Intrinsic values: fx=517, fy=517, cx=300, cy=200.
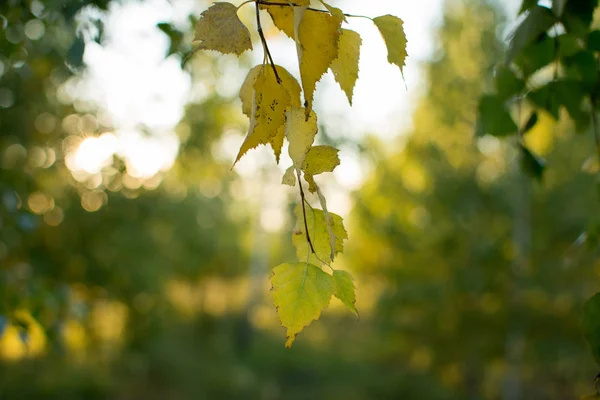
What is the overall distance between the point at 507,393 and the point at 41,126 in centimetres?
673

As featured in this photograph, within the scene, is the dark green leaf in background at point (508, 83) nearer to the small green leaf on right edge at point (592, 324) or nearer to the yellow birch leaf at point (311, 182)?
the small green leaf on right edge at point (592, 324)

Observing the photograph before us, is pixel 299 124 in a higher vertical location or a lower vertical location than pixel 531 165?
lower

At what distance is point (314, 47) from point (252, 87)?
0.27ft

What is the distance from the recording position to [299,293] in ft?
1.65

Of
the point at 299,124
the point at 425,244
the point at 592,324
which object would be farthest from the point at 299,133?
the point at 425,244

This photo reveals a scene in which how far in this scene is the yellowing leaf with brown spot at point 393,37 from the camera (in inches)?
22.5

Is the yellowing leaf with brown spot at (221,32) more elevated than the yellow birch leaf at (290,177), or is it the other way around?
the yellowing leaf with brown spot at (221,32)

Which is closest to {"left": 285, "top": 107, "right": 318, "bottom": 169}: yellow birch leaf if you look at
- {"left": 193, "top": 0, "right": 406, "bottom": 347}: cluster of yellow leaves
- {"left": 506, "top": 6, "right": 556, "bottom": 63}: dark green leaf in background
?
{"left": 193, "top": 0, "right": 406, "bottom": 347}: cluster of yellow leaves

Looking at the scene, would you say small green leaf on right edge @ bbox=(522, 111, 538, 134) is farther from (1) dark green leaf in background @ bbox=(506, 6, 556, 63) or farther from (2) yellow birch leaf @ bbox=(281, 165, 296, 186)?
(2) yellow birch leaf @ bbox=(281, 165, 296, 186)

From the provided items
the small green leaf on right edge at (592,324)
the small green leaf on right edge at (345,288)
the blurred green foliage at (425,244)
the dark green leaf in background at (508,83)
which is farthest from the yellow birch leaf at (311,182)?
the blurred green foliage at (425,244)

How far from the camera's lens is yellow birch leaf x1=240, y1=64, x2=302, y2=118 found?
1.73 ft

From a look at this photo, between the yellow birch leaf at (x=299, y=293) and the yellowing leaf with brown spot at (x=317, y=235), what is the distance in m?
0.02

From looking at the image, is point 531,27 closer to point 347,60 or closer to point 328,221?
point 347,60

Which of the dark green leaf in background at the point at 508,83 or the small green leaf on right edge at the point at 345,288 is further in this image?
the dark green leaf in background at the point at 508,83
